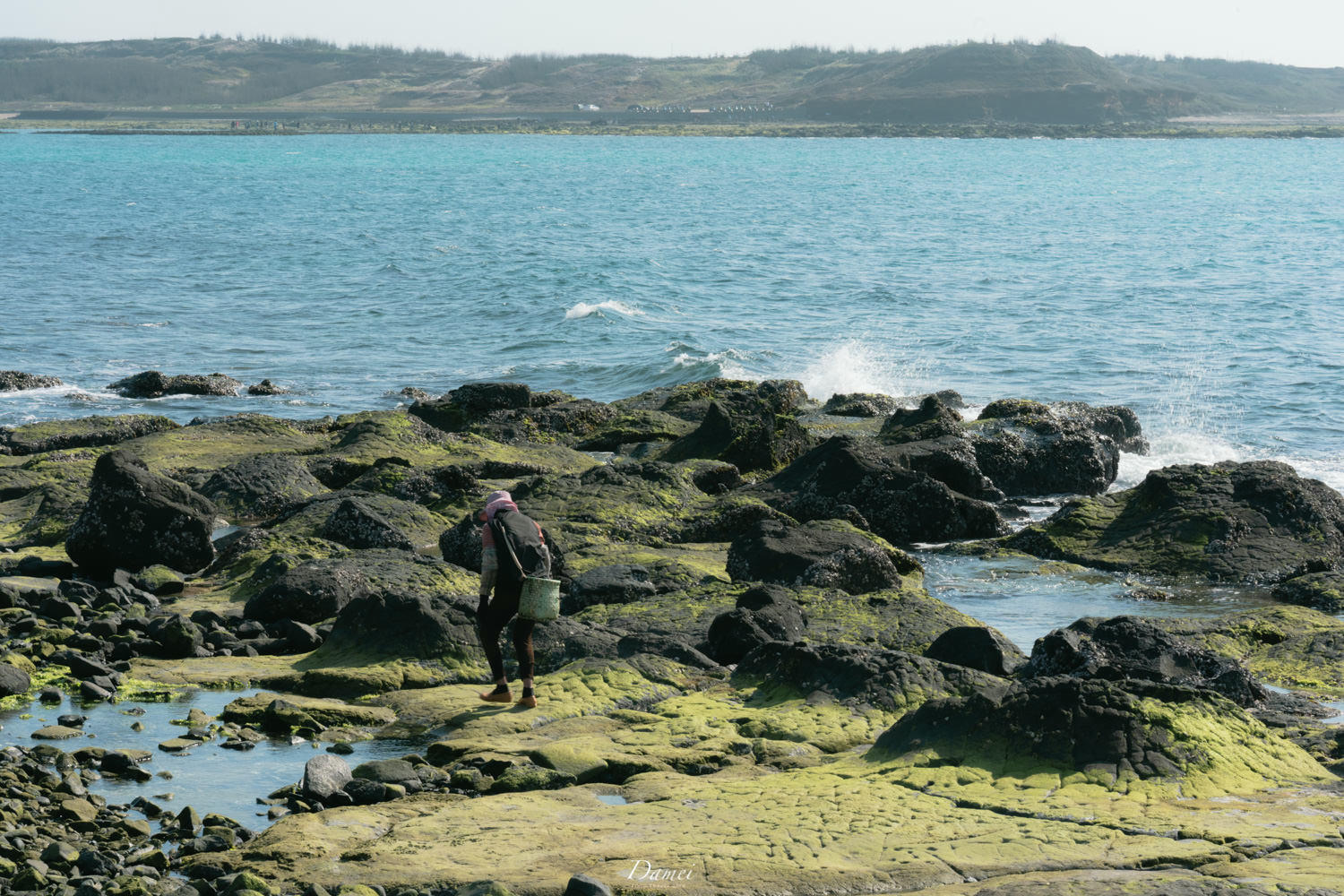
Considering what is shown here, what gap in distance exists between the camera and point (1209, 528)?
16.2 meters

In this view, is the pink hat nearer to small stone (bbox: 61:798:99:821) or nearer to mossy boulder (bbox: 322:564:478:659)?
mossy boulder (bbox: 322:564:478:659)

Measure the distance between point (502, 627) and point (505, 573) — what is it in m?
0.48

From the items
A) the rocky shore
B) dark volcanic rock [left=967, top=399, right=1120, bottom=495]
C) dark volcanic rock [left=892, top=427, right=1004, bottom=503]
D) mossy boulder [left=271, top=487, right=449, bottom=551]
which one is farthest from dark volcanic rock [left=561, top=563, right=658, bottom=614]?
dark volcanic rock [left=967, top=399, right=1120, bottom=495]

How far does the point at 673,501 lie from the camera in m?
17.2

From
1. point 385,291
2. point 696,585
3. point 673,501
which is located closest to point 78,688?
point 696,585

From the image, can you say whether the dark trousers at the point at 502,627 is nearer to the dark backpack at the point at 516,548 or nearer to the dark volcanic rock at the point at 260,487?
the dark backpack at the point at 516,548

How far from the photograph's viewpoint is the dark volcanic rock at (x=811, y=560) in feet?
45.8

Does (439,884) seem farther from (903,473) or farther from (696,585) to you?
(903,473)

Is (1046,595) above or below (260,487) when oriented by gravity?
below

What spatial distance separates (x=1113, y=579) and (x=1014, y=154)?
146 meters

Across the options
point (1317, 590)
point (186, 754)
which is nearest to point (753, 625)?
point (186, 754)

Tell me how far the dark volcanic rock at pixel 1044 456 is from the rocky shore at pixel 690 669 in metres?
0.06

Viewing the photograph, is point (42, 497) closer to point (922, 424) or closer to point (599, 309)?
point (922, 424)

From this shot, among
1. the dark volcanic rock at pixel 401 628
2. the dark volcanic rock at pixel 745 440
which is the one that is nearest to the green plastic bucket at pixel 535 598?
the dark volcanic rock at pixel 401 628
